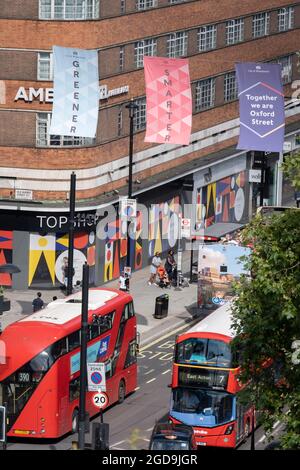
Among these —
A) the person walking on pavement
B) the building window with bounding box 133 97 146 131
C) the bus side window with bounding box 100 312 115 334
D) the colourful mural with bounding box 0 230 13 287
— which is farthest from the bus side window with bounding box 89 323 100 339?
the building window with bounding box 133 97 146 131

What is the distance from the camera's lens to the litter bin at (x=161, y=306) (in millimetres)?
55500

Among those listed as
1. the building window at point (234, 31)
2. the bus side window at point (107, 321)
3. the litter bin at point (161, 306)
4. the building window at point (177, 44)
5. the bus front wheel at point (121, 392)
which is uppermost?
the building window at point (234, 31)

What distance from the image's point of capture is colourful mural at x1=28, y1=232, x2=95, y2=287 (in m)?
59.2

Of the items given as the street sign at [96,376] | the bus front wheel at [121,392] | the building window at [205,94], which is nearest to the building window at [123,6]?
the building window at [205,94]

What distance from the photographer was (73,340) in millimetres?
40125

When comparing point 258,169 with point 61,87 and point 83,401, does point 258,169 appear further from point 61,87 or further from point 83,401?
point 83,401

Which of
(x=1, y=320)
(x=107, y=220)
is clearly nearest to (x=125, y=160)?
(x=107, y=220)

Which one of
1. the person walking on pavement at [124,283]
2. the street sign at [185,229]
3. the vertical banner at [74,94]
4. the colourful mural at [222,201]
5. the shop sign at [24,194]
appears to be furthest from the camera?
the colourful mural at [222,201]

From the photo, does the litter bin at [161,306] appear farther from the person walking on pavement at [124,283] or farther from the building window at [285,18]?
the building window at [285,18]

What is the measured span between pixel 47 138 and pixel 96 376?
2305cm

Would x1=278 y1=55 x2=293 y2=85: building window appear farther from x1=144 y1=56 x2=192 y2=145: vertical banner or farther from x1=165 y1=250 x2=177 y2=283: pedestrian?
x1=144 y1=56 x2=192 y2=145: vertical banner

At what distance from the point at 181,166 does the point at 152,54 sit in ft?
22.7

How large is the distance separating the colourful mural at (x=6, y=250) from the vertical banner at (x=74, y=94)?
27.0 feet

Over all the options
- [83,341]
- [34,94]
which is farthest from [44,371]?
[34,94]
